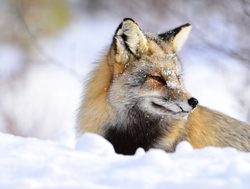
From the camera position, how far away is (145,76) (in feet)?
23.8

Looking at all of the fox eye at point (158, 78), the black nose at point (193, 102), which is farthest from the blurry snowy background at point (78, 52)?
the black nose at point (193, 102)

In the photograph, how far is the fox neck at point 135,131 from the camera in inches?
286

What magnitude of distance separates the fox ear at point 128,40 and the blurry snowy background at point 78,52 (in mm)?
3418

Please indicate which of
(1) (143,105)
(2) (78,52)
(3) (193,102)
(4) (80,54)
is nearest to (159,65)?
(1) (143,105)

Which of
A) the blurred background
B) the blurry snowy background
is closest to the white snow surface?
the blurry snowy background

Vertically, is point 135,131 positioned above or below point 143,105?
below

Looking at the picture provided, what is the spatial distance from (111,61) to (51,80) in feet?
32.9

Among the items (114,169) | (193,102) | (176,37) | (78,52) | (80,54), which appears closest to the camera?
(114,169)

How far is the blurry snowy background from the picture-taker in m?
13.8

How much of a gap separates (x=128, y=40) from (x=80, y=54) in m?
12.1

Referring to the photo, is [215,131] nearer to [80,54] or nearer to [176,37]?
[176,37]

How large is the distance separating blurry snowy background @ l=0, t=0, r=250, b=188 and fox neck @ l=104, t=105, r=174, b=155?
350 cm

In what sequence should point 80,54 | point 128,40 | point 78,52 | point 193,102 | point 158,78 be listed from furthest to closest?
point 78,52
point 80,54
point 128,40
point 158,78
point 193,102

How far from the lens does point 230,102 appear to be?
1509 cm
